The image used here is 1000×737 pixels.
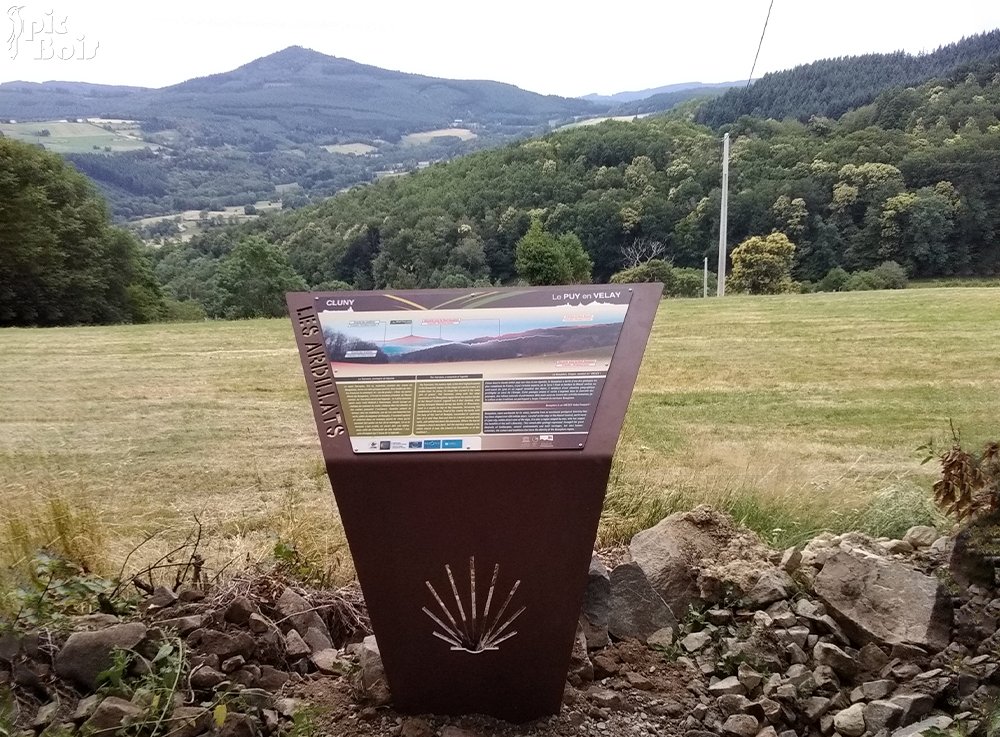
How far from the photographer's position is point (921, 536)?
10.1 ft

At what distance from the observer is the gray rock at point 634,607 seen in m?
2.59

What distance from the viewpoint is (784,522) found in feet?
11.4

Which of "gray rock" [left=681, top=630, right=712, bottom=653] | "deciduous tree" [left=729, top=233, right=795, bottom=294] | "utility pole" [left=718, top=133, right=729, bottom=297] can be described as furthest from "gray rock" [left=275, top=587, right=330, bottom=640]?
"deciduous tree" [left=729, top=233, right=795, bottom=294]

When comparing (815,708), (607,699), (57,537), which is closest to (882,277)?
(815,708)

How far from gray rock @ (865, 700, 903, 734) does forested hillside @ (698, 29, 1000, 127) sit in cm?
611

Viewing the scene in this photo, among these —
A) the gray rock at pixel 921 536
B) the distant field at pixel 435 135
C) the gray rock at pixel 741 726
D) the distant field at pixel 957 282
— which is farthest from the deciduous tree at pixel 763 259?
the gray rock at pixel 741 726

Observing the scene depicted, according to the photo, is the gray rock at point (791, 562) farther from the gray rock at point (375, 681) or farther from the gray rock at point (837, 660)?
the gray rock at point (375, 681)

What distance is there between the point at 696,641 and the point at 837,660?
0.41 meters

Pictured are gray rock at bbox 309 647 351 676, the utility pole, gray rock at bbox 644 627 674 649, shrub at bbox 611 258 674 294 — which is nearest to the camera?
gray rock at bbox 309 647 351 676

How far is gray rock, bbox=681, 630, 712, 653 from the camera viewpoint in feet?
8.27

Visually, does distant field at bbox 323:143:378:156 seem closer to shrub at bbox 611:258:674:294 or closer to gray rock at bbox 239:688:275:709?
shrub at bbox 611:258:674:294

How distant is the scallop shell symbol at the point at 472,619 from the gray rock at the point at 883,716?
97 cm

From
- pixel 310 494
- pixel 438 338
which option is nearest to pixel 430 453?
pixel 438 338

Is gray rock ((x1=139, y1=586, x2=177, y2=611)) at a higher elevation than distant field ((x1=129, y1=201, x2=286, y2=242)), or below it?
below
